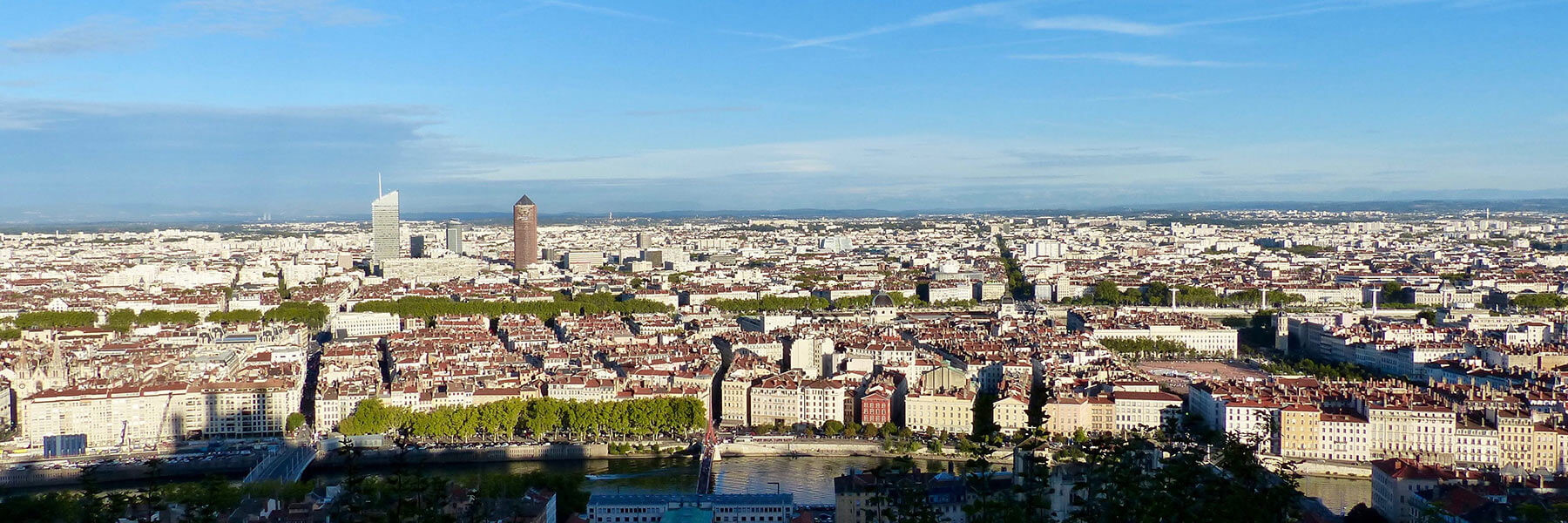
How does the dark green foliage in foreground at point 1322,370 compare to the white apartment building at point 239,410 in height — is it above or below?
below

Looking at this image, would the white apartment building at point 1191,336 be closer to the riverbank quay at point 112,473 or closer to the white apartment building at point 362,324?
the white apartment building at point 362,324

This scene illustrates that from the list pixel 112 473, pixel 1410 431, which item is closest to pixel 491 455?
pixel 112 473

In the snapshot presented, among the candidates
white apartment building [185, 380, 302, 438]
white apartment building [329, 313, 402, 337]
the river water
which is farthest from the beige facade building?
white apartment building [329, 313, 402, 337]

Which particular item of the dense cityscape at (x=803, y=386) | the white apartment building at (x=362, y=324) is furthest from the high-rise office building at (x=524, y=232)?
the white apartment building at (x=362, y=324)

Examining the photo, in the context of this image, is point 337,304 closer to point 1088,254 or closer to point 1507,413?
point 1507,413

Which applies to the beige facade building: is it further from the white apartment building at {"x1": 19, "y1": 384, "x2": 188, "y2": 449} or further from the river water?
the white apartment building at {"x1": 19, "y1": 384, "x2": 188, "y2": 449}

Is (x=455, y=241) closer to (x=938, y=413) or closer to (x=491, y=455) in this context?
(x=491, y=455)

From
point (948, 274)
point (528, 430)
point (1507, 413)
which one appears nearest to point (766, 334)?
point (528, 430)
